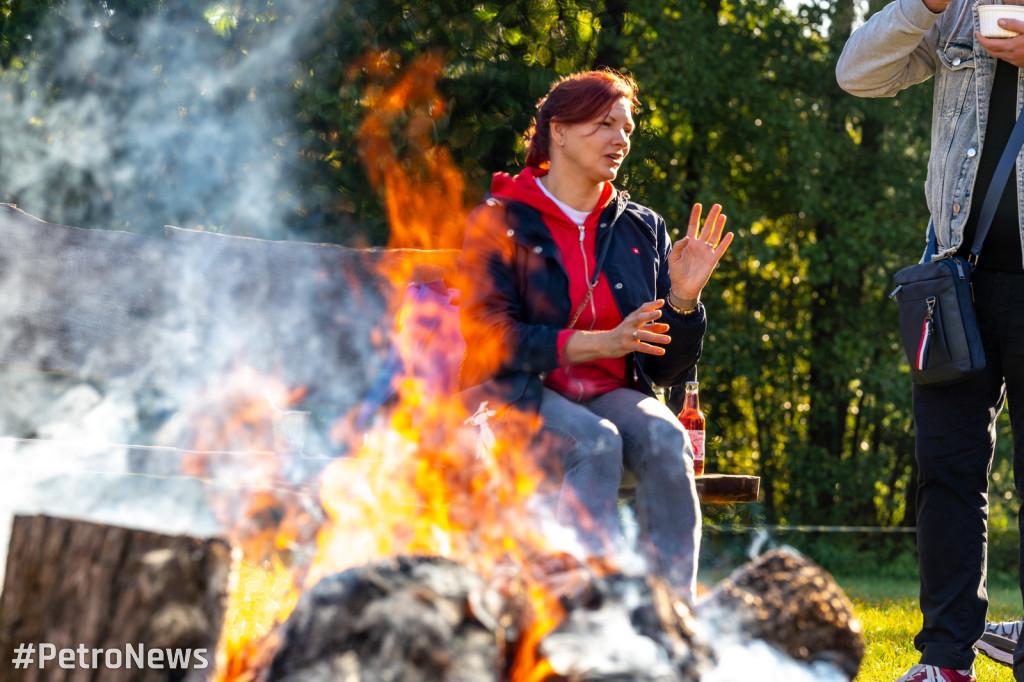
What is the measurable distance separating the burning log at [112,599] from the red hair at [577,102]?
1.89 m

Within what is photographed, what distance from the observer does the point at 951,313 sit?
286 centimetres

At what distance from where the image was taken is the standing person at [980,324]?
112 inches

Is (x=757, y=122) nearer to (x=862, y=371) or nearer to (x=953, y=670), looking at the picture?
(x=862, y=371)

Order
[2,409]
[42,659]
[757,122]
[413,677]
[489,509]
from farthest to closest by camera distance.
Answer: [757,122]
[2,409]
[489,509]
[42,659]
[413,677]

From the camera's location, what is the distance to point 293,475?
8.28 ft

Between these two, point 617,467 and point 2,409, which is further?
point 2,409

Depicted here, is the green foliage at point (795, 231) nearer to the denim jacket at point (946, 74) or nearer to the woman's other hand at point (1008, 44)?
the denim jacket at point (946, 74)

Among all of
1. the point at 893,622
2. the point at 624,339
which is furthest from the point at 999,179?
the point at 893,622

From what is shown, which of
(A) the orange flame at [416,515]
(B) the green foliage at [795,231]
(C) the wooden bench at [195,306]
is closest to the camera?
(A) the orange flame at [416,515]

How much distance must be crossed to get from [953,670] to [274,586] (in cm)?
194

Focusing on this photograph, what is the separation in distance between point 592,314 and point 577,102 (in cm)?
67

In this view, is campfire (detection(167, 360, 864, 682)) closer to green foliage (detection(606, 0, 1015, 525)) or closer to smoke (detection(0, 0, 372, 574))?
smoke (detection(0, 0, 372, 574))

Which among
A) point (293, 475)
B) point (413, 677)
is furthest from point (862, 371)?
point (413, 677)

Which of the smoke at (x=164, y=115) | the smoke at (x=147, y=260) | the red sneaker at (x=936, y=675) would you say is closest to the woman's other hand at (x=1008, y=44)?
the red sneaker at (x=936, y=675)
